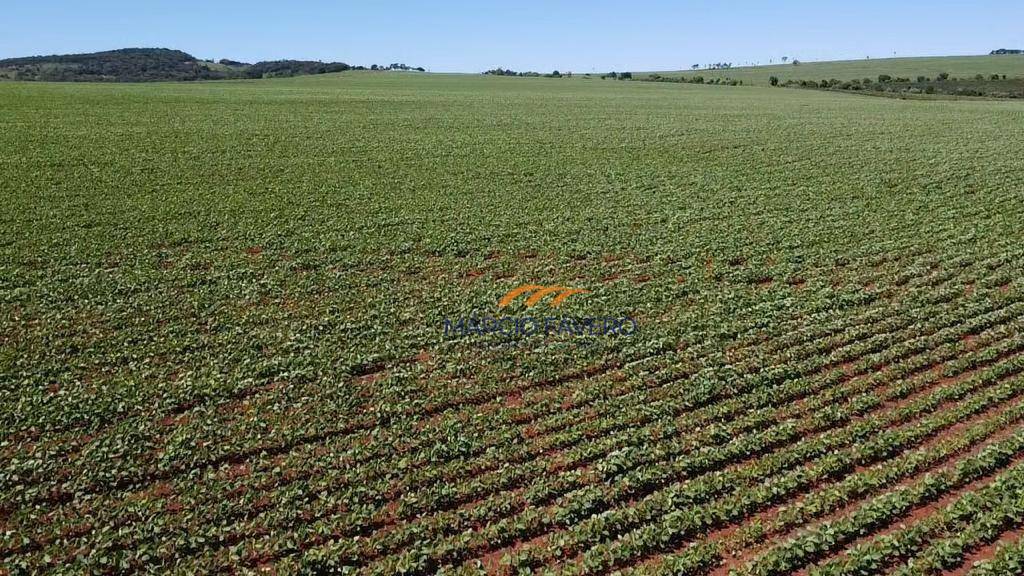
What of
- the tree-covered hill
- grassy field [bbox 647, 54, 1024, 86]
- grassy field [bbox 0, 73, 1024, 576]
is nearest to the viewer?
grassy field [bbox 0, 73, 1024, 576]

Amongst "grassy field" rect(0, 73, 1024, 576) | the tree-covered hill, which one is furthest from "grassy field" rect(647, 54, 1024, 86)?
"grassy field" rect(0, 73, 1024, 576)

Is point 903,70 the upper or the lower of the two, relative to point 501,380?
upper

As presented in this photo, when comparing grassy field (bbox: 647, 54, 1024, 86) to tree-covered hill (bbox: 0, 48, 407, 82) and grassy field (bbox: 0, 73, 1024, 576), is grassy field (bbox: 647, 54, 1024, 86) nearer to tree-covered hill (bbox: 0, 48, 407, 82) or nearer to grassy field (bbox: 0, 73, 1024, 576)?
tree-covered hill (bbox: 0, 48, 407, 82)

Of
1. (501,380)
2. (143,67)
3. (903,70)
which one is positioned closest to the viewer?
(501,380)

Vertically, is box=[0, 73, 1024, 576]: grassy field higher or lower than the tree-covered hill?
lower

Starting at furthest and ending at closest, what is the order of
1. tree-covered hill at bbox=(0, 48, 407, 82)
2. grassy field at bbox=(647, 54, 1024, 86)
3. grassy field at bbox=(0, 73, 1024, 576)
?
grassy field at bbox=(647, 54, 1024, 86) < tree-covered hill at bbox=(0, 48, 407, 82) < grassy field at bbox=(0, 73, 1024, 576)

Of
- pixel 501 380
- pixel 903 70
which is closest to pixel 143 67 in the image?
pixel 501 380

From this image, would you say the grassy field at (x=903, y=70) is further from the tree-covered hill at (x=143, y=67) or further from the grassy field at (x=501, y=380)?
the grassy field at (x=501, y=380)

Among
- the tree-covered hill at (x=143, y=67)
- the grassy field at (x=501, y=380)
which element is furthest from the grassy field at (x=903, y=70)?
the grassy field at (x=501, y=380)

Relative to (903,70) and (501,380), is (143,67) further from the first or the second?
(903,70)
